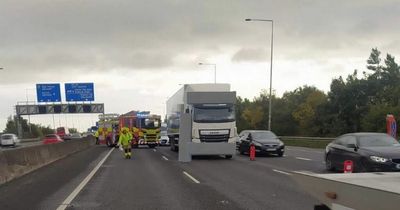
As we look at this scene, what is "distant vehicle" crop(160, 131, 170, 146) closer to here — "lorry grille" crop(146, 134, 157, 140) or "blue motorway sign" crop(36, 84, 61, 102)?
"lorry grille" crop(146, 134, 157, 140)

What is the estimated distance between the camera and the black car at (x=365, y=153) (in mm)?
14305

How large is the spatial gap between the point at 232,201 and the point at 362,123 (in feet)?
255

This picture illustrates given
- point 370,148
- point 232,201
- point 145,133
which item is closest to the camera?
point 232,201

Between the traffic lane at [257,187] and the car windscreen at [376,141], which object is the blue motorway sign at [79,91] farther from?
the car windscreen at [376,141]

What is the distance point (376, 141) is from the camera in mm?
16078

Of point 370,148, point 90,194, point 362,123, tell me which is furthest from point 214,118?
point 362,123

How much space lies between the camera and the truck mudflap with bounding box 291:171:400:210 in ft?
12.1

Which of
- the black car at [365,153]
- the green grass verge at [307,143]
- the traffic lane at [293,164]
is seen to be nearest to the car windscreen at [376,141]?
the black car at [365,153]

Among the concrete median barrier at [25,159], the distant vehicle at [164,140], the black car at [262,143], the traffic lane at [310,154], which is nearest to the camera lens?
the concrete median barrier at [25,159]

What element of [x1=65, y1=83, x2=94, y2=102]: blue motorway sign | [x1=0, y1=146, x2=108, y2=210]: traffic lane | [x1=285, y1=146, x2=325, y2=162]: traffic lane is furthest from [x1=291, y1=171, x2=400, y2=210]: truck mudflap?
[x1=65, y1=83, x2=94, y2=102]: blue motorway sign

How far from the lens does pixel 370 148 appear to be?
49.9 feet

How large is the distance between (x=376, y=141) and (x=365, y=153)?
1.41 metres

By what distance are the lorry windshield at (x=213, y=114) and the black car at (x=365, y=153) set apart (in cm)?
862

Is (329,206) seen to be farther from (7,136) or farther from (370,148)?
(7,136)
